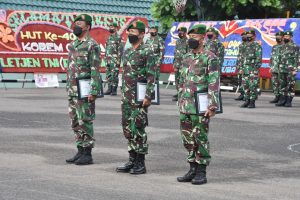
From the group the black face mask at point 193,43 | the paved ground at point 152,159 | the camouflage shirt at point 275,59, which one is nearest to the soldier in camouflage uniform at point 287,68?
the camouflage shirt at point 275,59

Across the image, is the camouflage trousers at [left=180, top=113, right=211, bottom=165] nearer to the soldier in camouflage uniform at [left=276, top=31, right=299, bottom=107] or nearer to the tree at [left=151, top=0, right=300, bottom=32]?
the soldier in camouflage uniform at [left=276, top=31, right=299, bottom=107]

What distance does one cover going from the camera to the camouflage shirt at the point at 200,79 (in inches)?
359

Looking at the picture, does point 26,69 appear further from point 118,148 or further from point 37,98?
point 118,148

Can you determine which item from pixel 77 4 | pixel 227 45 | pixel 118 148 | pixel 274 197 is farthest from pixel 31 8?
pixel 274 197

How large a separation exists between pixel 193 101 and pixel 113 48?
1363 cm

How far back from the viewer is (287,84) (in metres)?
21.7

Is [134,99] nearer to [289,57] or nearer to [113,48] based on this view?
[289,57]

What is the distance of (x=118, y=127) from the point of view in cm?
1495

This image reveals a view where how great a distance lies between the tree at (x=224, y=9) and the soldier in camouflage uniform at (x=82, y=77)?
63.2ft

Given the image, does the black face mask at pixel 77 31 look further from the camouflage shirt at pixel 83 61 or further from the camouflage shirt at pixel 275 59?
the camouflage shirt at pixel 275 59

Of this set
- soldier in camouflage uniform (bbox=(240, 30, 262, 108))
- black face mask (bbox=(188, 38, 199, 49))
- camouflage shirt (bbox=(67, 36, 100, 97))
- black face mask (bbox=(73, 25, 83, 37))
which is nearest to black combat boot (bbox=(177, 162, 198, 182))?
black face mask (bbox=(188, 38, 199, 49))

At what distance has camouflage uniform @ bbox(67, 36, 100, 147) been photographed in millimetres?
10352

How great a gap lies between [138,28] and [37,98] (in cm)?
1201

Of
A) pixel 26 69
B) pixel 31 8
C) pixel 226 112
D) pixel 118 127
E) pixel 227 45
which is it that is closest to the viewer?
pixel 118 127
